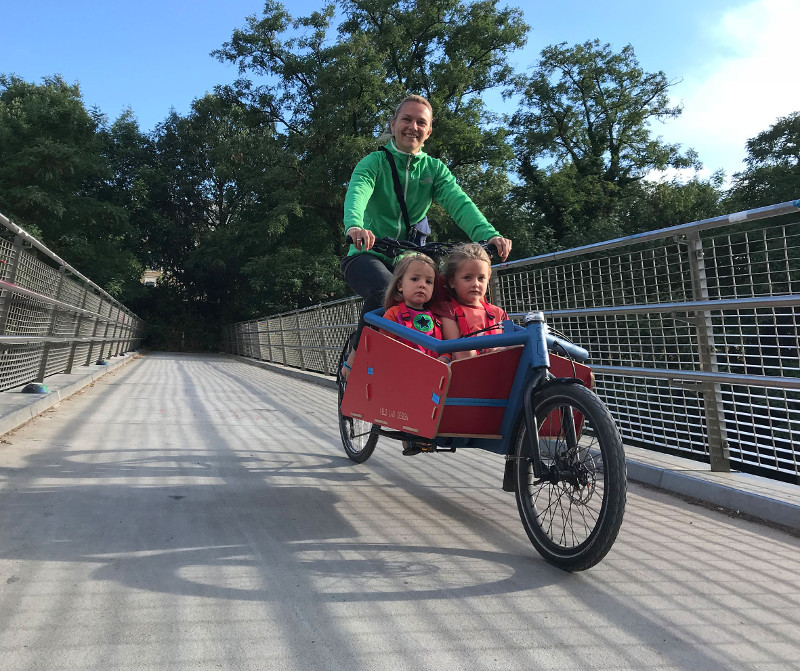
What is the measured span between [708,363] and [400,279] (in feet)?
6.10

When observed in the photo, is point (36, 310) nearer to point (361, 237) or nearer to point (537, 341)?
point (361, 237)

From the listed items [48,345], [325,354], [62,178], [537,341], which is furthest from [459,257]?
[62,178]

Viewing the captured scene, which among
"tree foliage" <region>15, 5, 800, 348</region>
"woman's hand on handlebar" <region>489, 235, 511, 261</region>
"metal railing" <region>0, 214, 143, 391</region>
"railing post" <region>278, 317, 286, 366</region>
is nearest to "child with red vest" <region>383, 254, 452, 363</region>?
"woman's hand on handlebar" <region>489, 235, 511, 261</region>

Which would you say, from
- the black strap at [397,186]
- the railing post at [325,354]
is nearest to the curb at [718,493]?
the black strap at [397,186]

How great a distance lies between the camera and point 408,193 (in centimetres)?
382

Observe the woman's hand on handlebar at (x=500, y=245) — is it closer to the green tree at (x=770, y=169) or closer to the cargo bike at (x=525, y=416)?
the cargo bike at (x=525, y=416)

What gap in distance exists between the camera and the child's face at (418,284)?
3.07 meters

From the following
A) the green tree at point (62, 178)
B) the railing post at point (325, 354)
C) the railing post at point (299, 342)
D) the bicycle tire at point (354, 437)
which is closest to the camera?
the bicycle tire at point (354, 437)

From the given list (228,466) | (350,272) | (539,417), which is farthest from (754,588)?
(228,466)

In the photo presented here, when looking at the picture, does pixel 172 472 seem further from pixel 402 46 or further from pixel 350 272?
pixel 402 46

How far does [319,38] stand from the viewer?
3077 cm

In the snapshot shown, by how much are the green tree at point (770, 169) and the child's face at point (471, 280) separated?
2463 centimetres

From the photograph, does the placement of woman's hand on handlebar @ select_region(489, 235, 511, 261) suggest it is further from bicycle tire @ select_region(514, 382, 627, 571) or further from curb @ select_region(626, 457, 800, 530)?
curb @ select_region(626, 457, 800, 530)

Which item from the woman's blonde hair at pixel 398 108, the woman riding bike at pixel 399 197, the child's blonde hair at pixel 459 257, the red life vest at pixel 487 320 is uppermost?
the woman's blonde hair at pixel 398 108
